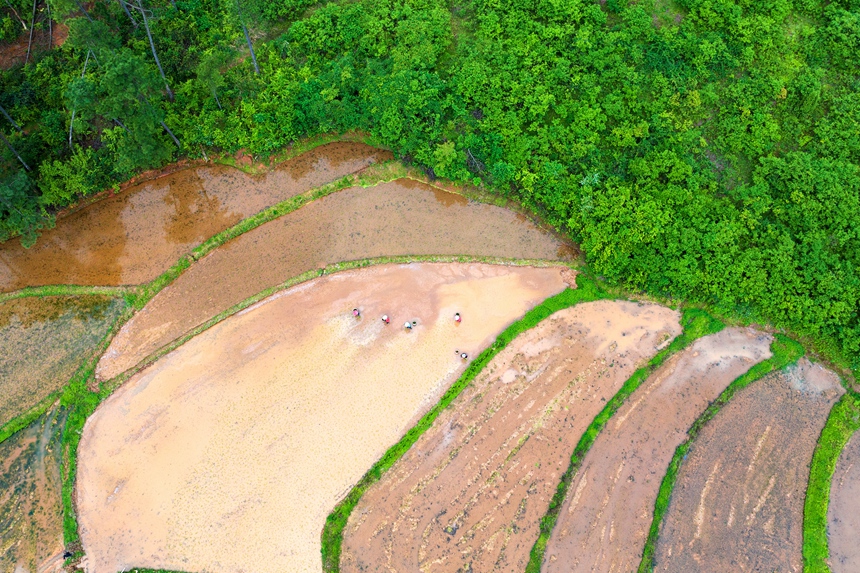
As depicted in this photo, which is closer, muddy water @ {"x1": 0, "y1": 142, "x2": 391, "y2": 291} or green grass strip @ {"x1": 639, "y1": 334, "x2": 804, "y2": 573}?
green grass strip @ {"x1": 639, "y1": 334, "x2": 804, "y2": 573}

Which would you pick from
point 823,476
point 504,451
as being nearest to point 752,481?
point 823,476

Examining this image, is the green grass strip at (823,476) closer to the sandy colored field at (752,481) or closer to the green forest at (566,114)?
the sandy colored field at (752,481)

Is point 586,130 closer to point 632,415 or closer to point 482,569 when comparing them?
point 632,415

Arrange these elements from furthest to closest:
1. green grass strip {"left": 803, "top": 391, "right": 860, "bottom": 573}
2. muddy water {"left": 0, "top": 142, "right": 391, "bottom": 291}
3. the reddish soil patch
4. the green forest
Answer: the reddish soil patch, muddy water {"left": 0, "top": 142, "right": 391, "bottom": 291}, the green forest, green grass strip {"left": 803, "top": 391, "right": 860, "bottom": 573}

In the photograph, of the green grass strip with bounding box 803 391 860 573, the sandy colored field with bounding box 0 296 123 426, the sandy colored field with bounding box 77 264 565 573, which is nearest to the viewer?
the sandy colored field with bounding box 77 264 565 573

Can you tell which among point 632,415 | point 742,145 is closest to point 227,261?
point 632,415

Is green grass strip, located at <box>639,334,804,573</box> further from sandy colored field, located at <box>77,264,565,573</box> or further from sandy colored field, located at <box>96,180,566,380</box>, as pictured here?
sandy colored field, located at <box>96,180,566,380</box>

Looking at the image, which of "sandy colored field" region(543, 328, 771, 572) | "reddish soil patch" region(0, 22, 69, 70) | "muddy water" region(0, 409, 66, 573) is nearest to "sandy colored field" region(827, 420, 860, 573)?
"sandy colored field" region(543, 328, 771, 572)

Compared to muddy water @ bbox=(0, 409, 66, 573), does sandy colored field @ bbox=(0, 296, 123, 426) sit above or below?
above
